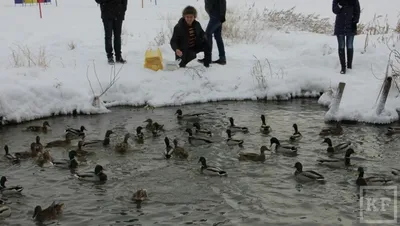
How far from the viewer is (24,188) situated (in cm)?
867

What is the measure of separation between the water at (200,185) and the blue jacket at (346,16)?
12.5 feet

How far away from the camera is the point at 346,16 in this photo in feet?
48.8

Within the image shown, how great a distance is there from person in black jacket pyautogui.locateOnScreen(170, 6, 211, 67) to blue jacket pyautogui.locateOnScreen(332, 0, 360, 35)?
4.00 meters

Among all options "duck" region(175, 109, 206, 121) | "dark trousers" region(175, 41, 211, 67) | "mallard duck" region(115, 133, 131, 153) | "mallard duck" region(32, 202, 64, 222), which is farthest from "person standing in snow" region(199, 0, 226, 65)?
"mallard duck" region(32, 202, 64, 222)

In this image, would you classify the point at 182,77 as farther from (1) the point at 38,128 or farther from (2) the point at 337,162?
(2) the point at 337,162

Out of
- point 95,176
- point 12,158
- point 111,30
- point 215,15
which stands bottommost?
point 95,176

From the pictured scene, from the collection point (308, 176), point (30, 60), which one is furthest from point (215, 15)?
point (308, 176)

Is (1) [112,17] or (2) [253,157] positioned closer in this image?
(2) [253,157]

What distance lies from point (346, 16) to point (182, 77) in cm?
516

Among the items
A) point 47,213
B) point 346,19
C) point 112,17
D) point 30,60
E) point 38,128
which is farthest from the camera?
point 30,60

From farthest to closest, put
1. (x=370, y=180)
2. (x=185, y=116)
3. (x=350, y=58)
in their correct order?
(x=350, y=58) < (x=185, y=116) < (x=370, y=180)

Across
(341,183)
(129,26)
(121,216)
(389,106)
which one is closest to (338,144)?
(341,183)

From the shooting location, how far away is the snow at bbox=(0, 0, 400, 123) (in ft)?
44.1

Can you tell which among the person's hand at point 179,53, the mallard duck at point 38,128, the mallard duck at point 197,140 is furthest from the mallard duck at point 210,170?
the person's hand at point 179,53
